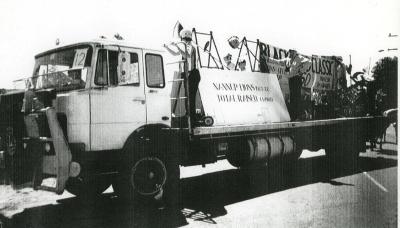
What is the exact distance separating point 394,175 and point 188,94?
5925 mm

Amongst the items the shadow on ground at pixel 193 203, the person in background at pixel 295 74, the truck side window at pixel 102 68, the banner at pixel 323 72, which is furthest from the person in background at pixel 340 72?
the truck side window at pixel 102 68

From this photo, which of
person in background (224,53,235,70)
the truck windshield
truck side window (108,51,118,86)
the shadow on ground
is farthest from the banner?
the truck windshield

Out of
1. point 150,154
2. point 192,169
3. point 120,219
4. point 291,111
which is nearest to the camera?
point 120,219

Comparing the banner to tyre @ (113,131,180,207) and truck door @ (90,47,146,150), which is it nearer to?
tyre @ (113,131,180,207)

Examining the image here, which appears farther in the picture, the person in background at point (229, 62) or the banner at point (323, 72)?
the banner at point (323, 72)

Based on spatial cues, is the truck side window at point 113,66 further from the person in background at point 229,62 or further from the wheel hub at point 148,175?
the person in background at point 229,62

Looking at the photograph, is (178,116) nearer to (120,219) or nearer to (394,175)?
(120,219)

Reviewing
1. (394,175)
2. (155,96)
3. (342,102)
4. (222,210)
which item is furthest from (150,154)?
(342,102)

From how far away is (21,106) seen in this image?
18.7ft

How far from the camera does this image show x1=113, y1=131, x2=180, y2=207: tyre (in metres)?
5.75

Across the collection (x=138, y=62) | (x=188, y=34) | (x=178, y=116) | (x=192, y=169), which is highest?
(x=188, y=34)

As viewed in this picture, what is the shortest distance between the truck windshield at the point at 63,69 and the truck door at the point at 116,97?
21cm

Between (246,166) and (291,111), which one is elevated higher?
(291,111)

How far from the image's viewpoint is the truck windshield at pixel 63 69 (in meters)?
5.65
